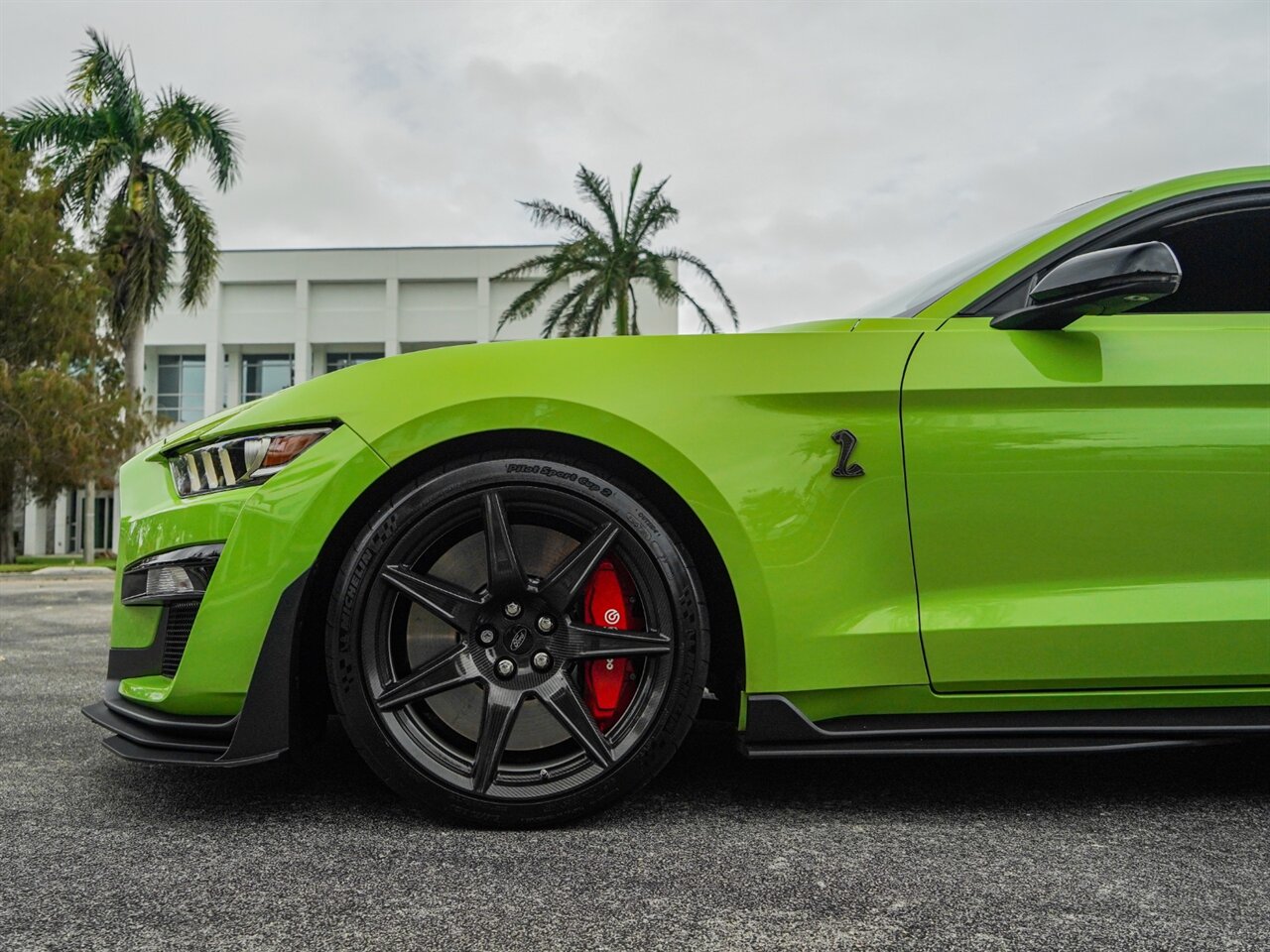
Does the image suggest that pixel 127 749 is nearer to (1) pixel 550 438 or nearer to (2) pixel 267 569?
(2) pixel 267 569

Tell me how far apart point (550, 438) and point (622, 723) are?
2.07 feet

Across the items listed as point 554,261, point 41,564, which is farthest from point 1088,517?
point 41,564

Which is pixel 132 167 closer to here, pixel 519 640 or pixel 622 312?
pixel 622 312

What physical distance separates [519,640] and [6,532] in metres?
26.5

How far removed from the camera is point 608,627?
82.7 inches

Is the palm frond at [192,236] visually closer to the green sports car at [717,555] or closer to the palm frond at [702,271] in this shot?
the palm frond at [702,271]

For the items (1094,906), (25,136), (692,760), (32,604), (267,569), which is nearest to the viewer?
(1094,906)

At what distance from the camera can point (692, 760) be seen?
2.59m

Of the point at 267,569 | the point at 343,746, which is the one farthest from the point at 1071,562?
the point at 343,746

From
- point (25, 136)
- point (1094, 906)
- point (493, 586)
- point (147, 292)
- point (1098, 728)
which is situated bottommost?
point (1094, 906)

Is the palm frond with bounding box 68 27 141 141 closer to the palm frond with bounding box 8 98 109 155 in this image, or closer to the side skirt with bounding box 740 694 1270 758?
the palm frond with bounding box 8 98 109 155

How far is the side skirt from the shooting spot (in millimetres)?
2029

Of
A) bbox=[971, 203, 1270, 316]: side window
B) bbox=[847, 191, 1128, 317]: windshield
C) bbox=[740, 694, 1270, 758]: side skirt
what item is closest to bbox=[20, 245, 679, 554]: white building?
bbox=[847, 191, 1128, 317]: windshield

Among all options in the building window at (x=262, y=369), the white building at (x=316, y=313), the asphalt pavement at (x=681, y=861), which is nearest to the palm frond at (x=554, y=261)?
the white building at (x=316, y=313)
